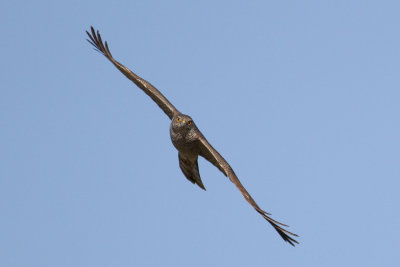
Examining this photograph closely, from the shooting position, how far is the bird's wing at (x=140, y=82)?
22016mm

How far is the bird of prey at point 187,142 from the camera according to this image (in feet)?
65.4

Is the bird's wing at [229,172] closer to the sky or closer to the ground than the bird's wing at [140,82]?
closer to the ground

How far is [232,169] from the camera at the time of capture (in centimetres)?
1995

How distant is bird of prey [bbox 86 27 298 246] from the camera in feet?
65.4

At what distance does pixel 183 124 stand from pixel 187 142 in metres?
0.47

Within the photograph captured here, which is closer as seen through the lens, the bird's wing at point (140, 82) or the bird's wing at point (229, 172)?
the bird's wing at point (229, 172)

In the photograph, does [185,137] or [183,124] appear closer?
[183,124]

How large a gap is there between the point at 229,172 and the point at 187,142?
154 centimetres

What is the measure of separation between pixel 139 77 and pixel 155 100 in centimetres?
81

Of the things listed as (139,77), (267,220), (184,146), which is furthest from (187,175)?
(267,220)

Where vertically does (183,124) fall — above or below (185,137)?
above

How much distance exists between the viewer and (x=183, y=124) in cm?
2062

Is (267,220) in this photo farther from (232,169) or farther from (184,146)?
(184,146)

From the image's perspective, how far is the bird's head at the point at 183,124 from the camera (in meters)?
20.6
